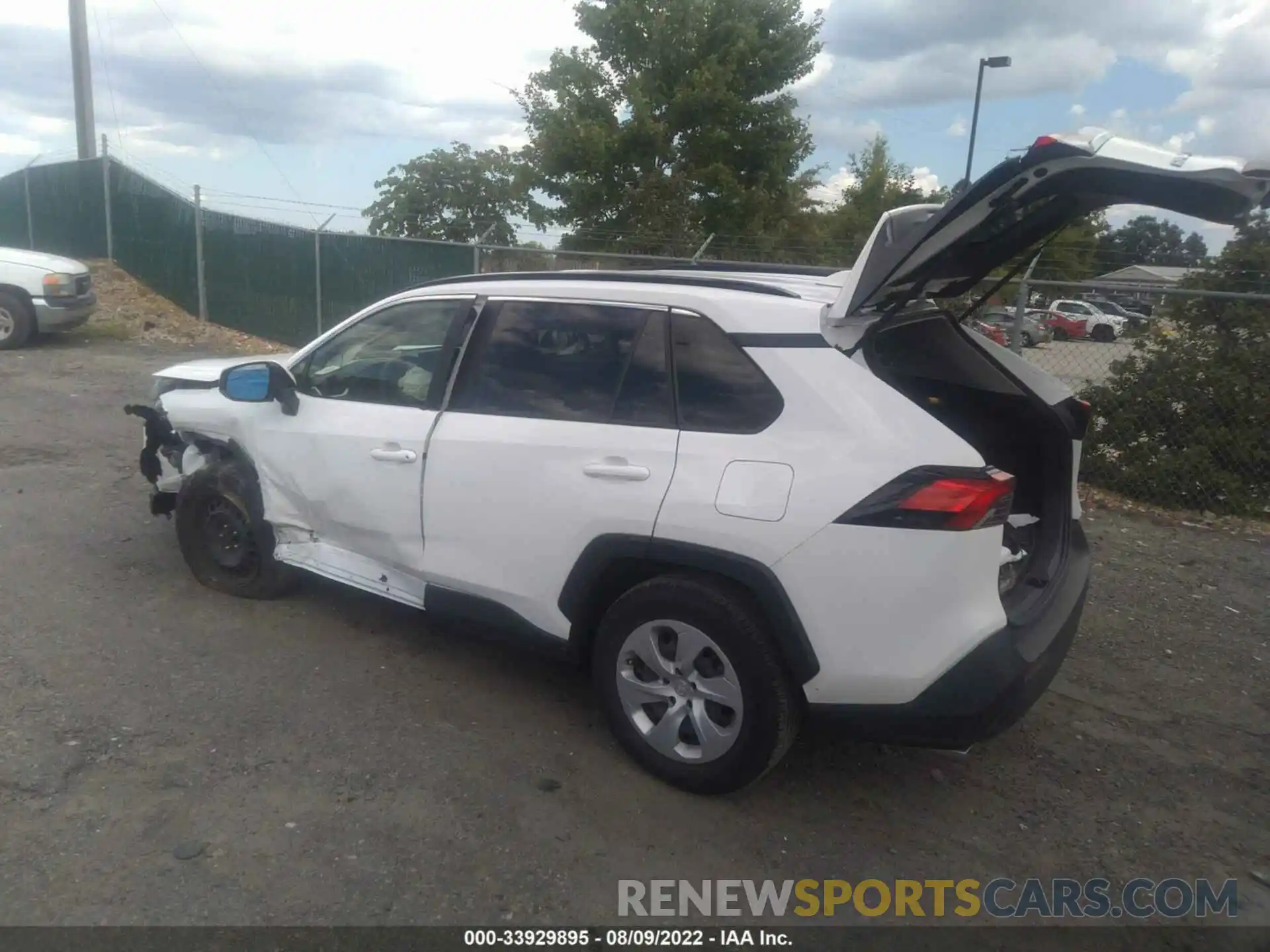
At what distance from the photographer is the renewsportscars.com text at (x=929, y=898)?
9.87 ft

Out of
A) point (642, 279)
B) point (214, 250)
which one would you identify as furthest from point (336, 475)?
point (214, 250)

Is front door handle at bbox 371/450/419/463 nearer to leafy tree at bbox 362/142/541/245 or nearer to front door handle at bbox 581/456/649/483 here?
front door handle at bbox 581/456/649/483

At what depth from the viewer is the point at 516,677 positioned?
4.41m

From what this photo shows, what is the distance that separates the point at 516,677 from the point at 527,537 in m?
0.97

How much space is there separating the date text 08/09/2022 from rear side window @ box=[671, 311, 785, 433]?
152cm

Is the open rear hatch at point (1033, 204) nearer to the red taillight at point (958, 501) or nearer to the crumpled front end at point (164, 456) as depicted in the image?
the red taillight at point (958, 501)

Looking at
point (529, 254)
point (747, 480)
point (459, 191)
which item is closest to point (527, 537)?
point (747, 480)

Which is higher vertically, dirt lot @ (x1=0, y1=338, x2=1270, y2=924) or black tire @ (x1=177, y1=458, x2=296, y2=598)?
black tire @ (x1=177, y1=458, x2=296, y2=598)

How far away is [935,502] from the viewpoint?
117 inches

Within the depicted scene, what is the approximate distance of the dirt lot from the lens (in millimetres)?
3014

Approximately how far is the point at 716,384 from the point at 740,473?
0.36m

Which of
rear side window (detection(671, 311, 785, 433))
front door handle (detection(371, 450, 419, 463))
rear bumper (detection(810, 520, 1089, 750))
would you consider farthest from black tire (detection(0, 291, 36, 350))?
rear bumper (detection(810, 520, 1089, 750))

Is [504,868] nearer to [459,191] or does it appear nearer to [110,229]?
[110,229]

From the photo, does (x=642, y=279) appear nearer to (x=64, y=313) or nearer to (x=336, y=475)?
(x=336, y=475)
